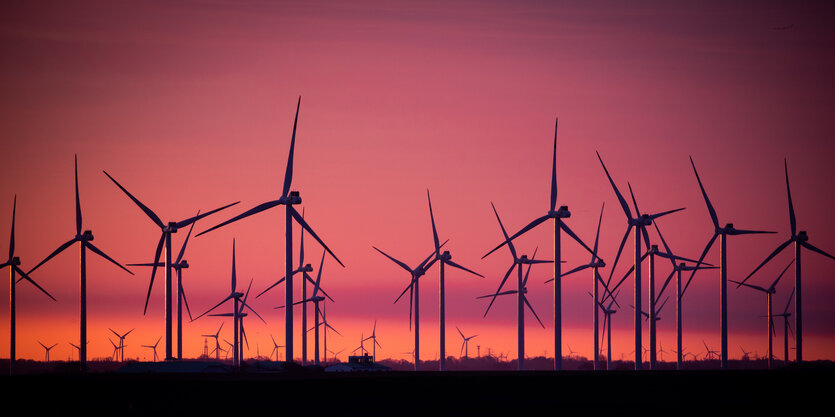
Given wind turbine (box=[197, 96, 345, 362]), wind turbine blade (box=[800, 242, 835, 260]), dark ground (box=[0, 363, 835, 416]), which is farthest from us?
wind turbine blade (box=[800, 242, 835, 260])

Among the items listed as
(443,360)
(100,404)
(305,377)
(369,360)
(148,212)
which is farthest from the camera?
(443,360)

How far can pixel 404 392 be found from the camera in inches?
4284

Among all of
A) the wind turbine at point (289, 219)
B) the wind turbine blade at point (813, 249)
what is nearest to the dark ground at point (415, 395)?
the wind turbine at point (289, 219)

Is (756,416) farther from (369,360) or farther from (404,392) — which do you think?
(369,360)

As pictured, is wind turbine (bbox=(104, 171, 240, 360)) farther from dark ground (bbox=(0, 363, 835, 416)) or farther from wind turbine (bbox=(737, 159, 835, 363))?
wind turbine (bbox=(737, 159, 835, 363))

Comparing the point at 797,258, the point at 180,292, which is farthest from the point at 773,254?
the point at 180,292

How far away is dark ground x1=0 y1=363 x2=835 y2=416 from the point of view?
316 feet

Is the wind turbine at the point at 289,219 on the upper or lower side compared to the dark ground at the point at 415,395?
upper

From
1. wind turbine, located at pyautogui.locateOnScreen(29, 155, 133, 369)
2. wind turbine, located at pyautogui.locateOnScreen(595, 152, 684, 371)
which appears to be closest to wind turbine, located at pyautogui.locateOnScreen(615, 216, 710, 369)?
wind turbine, located at pyautogui.locateOnScreen(595, 152, 684, 371)

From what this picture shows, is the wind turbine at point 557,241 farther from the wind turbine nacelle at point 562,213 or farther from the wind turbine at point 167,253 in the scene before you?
the wind turbine at point 167,253

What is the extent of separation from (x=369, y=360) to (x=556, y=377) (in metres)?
46.5

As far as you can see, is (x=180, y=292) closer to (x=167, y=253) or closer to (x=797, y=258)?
(x=167, y=253)

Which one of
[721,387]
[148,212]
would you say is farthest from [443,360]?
[721,387]

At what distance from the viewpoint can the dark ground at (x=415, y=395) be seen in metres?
96.2
